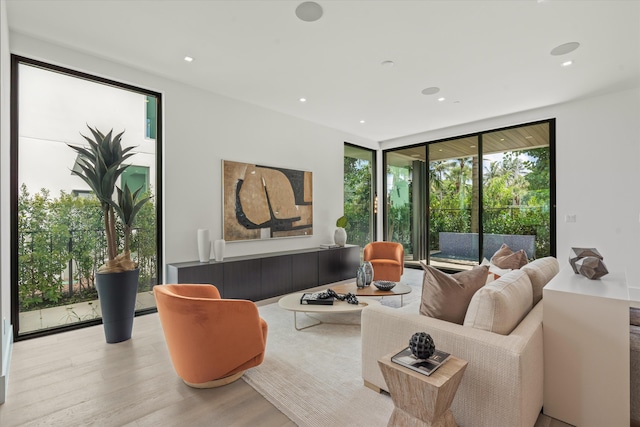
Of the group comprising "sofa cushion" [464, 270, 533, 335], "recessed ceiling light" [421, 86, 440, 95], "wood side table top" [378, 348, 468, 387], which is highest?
"recessed ceiling light" [421, 86, 440, 95]

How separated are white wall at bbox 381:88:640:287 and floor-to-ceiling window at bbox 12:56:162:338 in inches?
236

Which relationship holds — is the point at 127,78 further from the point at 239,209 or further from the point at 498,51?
the point at 498,51

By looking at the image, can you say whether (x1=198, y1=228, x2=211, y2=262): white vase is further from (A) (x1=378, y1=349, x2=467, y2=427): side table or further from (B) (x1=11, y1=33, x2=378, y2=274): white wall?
(A) (x1=378, y1=349, x2=467, y2=427): side table

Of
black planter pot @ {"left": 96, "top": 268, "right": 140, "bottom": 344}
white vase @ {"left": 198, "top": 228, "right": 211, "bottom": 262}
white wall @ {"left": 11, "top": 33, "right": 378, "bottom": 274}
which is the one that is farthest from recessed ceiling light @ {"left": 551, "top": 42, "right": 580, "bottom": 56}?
black planter pot @ {"left": 96, "top": 268, "right": 140, "bottom": 344}

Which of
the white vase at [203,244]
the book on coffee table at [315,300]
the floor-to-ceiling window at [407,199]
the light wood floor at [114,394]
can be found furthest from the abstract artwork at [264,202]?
the floor-to-ceiling window at [407,199]

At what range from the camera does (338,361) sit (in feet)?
8.53

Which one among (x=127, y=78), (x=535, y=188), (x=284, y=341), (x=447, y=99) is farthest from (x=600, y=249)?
(x=127, y=78)

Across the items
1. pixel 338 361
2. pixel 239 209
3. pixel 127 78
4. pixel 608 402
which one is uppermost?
pixel 127 78

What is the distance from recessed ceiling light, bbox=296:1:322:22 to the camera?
99.2 inches

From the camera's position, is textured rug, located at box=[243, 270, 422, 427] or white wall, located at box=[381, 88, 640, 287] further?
white wall, located at box=[381, 88, 640, 287]

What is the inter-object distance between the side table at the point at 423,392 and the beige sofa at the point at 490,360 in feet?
0.42

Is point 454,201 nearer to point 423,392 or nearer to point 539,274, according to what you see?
point 539,274

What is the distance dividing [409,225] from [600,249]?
322 centimetres

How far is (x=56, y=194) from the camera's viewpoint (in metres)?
3.25
